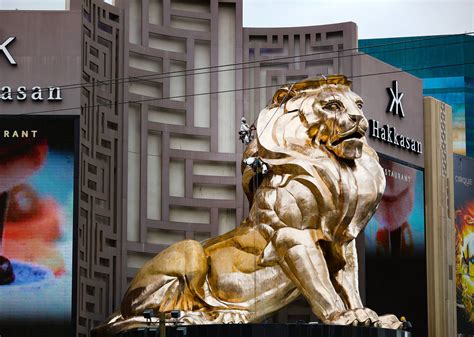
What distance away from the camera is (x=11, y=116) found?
31531 millimetres

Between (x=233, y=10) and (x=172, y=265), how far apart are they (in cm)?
874

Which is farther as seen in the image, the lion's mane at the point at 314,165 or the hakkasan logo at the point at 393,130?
the hakkasan logo at the point at 393,130

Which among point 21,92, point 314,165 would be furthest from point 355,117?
point 21,92

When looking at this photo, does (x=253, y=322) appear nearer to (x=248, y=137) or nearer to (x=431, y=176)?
(x=248, y=137)

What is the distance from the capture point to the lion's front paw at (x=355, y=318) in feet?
88.5

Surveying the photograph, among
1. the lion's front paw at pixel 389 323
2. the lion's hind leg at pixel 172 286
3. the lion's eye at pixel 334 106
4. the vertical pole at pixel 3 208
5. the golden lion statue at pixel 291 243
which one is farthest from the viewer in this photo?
the vertical pole at pixel 3 208

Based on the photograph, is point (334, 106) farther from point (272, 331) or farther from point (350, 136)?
point (272, 331)

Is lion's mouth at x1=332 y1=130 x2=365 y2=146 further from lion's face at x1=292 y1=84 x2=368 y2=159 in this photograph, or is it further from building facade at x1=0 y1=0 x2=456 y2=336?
building facade at x1=0 y1=0 x2=456 y2=336

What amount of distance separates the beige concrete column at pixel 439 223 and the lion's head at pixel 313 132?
37.2ft

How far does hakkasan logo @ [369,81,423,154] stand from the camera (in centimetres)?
3697

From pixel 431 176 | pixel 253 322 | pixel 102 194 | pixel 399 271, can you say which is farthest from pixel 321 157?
pixel 431 176

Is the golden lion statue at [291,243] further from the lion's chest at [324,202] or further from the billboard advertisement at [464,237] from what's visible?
the billboard advertisement at [464,237]

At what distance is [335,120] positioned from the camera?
28.4m

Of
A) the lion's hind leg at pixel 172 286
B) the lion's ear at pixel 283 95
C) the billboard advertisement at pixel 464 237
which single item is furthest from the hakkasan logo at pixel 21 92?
the billboard advertisement at pixel 464 237
